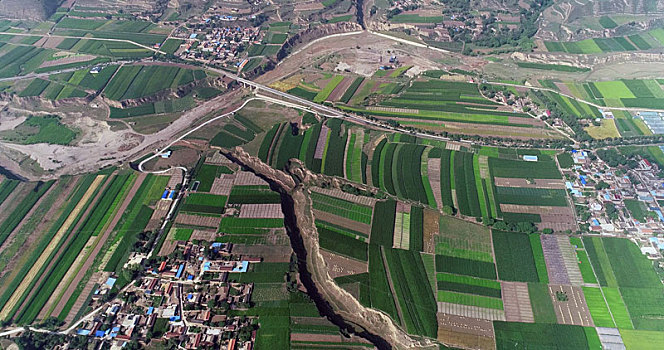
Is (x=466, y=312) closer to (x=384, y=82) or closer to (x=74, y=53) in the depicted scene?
(x=384, y=82)

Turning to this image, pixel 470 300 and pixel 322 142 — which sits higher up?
pixel 322 142

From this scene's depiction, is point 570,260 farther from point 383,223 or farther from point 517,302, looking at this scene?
point 383,223

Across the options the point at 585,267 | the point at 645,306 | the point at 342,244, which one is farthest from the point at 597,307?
the point at 342,244

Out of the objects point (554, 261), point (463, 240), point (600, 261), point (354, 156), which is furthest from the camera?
point (354, 156)

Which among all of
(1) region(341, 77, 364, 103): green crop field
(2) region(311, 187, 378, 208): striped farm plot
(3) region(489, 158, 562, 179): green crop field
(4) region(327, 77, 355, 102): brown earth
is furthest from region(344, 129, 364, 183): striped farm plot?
(3) region(489, 158, 562, 179): green crop field

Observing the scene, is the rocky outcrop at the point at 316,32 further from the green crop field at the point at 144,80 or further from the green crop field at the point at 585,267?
the green crop field at the point at 585,267

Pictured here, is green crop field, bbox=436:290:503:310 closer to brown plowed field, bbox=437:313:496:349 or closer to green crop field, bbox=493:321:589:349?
brown plowed field, bbox=437:313:496:349
